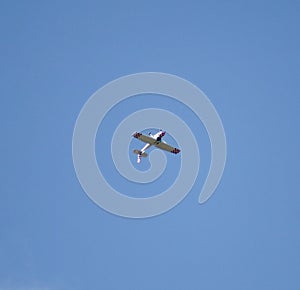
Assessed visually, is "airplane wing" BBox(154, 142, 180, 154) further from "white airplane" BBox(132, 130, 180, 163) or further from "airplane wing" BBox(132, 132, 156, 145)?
"airplane wing" BBox(132, 132, 156, 145)

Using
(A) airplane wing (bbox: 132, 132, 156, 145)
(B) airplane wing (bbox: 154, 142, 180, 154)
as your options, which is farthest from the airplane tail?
(B) airplane wing (bbox: 154, 142, 180, 154)

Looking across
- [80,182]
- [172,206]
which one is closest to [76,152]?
[80,182]

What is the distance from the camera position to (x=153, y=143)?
22.8 m

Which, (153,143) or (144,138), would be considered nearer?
(144,138)

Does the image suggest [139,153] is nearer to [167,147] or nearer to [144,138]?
[144,138]

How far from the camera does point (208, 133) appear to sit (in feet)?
75.3

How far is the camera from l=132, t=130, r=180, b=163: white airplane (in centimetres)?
2258

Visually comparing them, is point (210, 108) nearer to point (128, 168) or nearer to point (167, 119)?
point (167, 119)

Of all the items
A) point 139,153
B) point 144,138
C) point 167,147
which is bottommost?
point 139,153

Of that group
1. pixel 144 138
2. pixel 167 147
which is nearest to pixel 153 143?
pixel 144 138

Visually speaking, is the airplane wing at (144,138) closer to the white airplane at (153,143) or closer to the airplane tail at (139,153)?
the white airplane at (153,143)

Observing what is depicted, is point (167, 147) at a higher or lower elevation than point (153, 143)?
higher

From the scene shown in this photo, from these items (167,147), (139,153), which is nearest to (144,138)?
(139,153)

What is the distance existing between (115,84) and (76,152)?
277 centimetres
